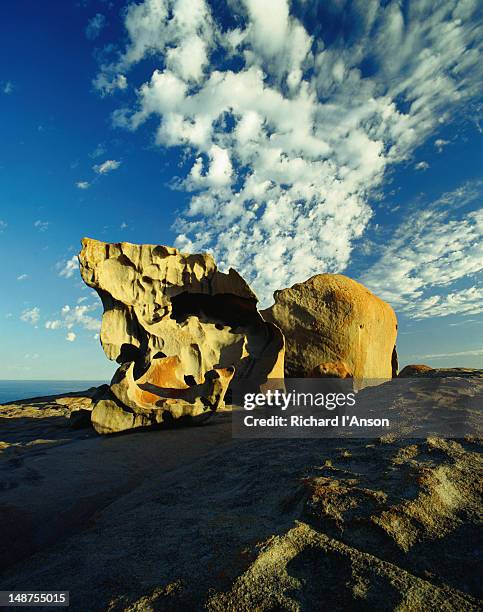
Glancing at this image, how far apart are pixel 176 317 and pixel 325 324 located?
426cm

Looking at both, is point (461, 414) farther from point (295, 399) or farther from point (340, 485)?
point (295, 399)

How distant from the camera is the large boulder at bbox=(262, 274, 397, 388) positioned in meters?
10.3

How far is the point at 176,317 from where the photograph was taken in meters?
9.27

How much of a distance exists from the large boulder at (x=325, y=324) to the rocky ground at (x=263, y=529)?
22.7ft

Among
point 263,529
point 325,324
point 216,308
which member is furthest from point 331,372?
point 263,529

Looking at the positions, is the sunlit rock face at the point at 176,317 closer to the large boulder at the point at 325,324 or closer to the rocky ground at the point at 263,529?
the large boulder at the point at 325,324

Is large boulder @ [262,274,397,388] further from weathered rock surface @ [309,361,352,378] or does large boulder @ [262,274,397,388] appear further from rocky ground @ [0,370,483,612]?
rocky ground @ [0,370,483,612]

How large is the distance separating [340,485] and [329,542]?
575 mm

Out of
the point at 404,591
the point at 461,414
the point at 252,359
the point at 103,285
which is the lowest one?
the point at 404,591

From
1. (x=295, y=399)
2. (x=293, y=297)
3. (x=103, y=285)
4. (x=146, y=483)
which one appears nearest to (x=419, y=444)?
(x=146, y=483)

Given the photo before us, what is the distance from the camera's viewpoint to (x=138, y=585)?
146 cm

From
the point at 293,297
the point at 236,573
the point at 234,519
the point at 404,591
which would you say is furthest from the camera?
the point at 293,297

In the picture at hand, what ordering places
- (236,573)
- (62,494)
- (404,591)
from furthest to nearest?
(62,494) → (236,573) → (404,591)

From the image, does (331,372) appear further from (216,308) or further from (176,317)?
(176,317)
